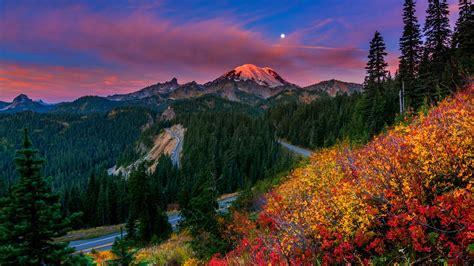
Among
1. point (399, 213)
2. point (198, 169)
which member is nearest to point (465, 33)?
point (399, 213)

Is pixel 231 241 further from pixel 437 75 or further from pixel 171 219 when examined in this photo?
pixel 171 219

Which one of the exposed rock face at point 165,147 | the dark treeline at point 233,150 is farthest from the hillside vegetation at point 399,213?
the exposed rock face at point 165,147

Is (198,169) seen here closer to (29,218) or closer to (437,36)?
(437,36)

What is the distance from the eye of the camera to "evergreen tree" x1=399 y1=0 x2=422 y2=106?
115ft

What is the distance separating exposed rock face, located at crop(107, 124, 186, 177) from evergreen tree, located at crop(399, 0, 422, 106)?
392 ft

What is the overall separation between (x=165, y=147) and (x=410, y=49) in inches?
5976

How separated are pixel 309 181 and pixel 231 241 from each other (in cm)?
419

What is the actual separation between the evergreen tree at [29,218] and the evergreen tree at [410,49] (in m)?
39.3

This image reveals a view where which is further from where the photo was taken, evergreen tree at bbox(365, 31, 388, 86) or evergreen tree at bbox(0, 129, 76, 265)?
evergreen tree at bbox(365, 31, 388, 86)

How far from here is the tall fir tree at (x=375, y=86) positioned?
41125 mm

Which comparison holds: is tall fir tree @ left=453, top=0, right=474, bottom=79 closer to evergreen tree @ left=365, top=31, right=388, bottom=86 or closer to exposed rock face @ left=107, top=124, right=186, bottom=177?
evergreen tree @ left=365, top=31, right=388, bottom=86

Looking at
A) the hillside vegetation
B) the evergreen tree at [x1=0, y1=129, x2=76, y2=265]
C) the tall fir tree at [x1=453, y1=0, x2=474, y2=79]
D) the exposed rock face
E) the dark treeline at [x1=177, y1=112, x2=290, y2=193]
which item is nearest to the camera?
the hillside vegetation

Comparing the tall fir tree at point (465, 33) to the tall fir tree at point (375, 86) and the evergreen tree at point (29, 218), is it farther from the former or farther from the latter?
the evergreen tree at point (29, 218)

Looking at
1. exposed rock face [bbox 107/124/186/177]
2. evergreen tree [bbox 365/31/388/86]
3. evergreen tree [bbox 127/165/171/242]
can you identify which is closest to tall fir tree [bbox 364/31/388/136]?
evergreen tree [bbox 365/31/388/86]
